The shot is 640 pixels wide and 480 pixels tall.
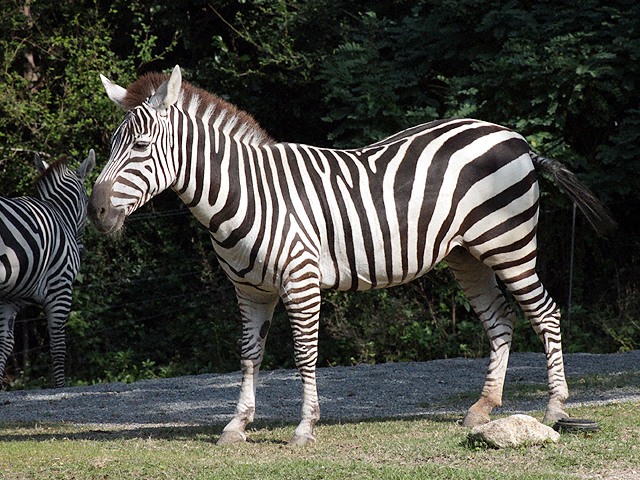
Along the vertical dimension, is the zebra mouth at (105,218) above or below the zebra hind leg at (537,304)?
above

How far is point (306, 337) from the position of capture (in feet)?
22.0

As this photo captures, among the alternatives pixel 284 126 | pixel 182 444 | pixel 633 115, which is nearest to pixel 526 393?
pixel 182 444

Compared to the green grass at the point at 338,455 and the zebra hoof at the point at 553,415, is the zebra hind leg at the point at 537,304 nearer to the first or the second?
the zebra hoof at the point at 553,415

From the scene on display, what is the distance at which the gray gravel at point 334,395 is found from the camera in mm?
8711

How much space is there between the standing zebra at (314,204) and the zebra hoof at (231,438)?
0.01m

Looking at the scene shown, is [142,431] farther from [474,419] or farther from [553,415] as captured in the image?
[553,415]

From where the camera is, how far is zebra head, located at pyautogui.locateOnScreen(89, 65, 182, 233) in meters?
6.40

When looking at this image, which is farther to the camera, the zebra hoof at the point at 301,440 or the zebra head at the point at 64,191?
the zebra head at the point at 64,191

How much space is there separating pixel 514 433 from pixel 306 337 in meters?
1.59

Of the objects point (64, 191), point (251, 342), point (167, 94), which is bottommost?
point (251, 342)

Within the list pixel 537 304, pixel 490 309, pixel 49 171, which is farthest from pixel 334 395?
pixel 49 171

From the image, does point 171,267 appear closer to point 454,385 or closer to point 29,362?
point 29,362

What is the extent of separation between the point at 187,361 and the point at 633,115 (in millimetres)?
7516

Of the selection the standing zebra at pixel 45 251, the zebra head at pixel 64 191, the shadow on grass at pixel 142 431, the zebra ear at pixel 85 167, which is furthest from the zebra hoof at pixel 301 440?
the zebra ear at pixel 85 167
